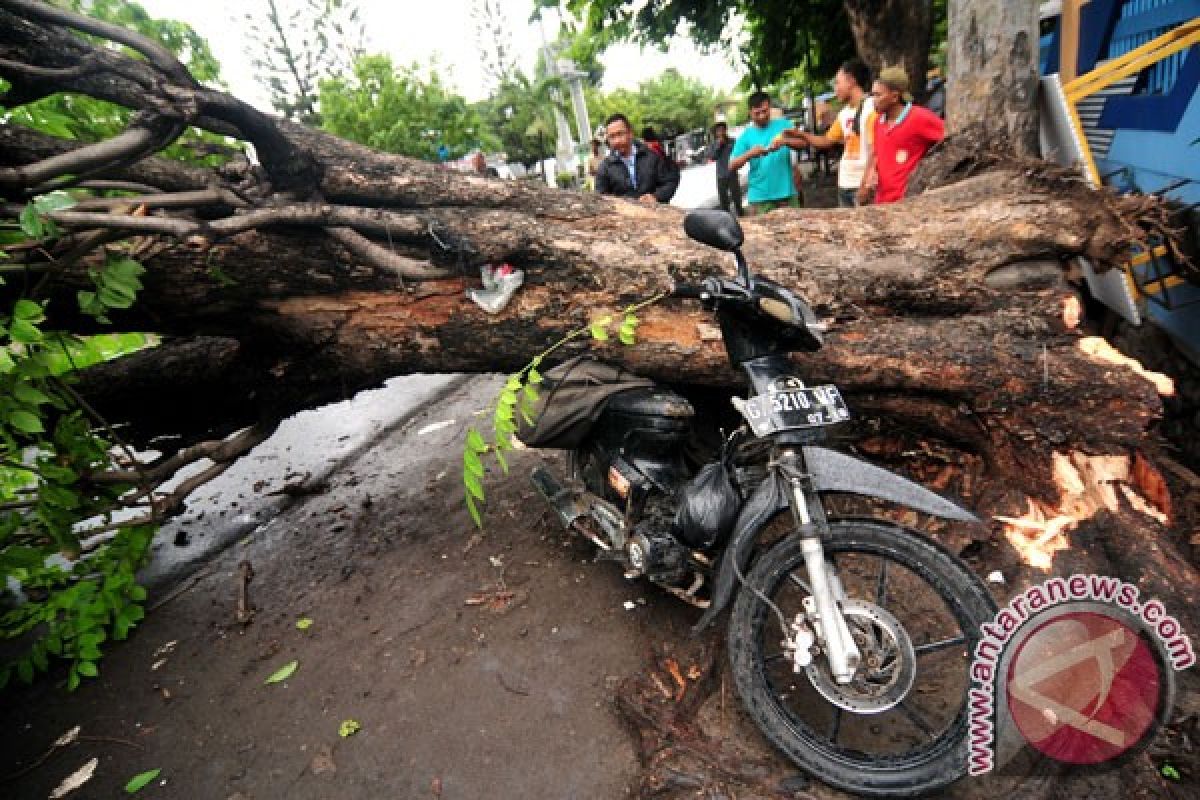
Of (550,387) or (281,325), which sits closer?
(550,387)

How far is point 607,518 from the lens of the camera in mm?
2521

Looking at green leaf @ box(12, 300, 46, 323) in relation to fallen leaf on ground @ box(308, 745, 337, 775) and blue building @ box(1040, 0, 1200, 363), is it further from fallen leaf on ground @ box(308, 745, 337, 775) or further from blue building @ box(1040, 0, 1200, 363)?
blue building @ box(1040, 0, 1200, 363)

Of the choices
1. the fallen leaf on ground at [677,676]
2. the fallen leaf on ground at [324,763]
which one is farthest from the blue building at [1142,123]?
the fallen leaf on ground at [324,763]

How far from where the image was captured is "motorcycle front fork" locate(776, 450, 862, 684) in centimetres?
155

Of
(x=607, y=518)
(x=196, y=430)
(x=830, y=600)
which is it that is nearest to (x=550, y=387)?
(x=607, y=518)

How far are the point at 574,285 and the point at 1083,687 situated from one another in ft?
7.92

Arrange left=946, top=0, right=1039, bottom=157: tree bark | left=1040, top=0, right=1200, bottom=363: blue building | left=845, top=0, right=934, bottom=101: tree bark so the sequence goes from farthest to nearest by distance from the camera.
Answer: left=845, top=0, right=934, bottom=101: tree bark → left=946, top=0, right=1039, bottom=157: tree bark → left=1040, top=0, right=1200, bottom=363: blue building

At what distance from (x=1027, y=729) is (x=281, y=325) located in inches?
136

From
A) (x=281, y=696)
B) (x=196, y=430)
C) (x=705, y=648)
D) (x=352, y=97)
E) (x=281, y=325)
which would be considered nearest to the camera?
(x=705, y=648)

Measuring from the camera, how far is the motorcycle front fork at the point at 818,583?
5.08ft

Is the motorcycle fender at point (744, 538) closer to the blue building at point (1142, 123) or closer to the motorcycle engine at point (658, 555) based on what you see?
the motorcycle engine at point (658, 555)

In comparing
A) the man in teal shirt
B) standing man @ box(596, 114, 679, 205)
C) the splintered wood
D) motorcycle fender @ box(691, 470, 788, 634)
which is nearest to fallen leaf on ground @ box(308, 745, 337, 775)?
motorcycle fender @ box(691, 470, 788, 634)

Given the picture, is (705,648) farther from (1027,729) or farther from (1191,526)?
(1191,526)

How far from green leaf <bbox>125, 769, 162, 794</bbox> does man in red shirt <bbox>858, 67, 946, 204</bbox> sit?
535cm
